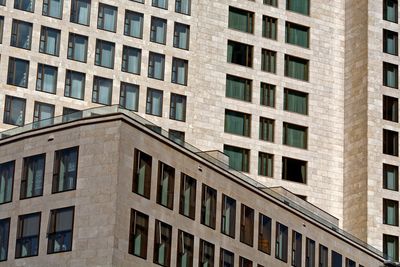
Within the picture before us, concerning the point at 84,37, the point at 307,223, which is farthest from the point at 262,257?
the point at 84,37

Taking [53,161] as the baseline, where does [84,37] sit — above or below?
above

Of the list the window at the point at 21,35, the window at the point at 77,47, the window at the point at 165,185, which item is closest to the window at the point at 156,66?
the window at the point at 77,47

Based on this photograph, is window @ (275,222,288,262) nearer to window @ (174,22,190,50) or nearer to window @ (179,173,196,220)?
window @ (179,173,196,220)

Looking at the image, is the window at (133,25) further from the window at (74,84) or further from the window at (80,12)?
the window at (74,84)

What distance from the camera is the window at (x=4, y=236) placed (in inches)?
2507

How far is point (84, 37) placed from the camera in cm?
8875

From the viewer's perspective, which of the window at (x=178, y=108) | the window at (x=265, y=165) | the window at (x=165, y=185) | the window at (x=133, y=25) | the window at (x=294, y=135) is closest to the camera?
the window at (x=165, y=185)

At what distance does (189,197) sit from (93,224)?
7.97 metres

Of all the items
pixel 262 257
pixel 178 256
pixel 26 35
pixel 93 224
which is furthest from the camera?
pixel 26 35

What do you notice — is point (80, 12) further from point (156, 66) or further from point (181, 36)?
point (181, 36)

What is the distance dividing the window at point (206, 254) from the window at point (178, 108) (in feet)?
76.9

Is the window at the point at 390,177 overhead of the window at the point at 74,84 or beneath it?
beneath

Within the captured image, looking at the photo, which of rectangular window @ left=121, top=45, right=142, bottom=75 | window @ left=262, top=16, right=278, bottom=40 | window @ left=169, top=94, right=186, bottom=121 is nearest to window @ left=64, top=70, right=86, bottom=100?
rectangular window @ left=121, top=45, right=142, bottom=75

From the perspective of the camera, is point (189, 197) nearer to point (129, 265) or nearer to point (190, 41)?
point (129, 265)
